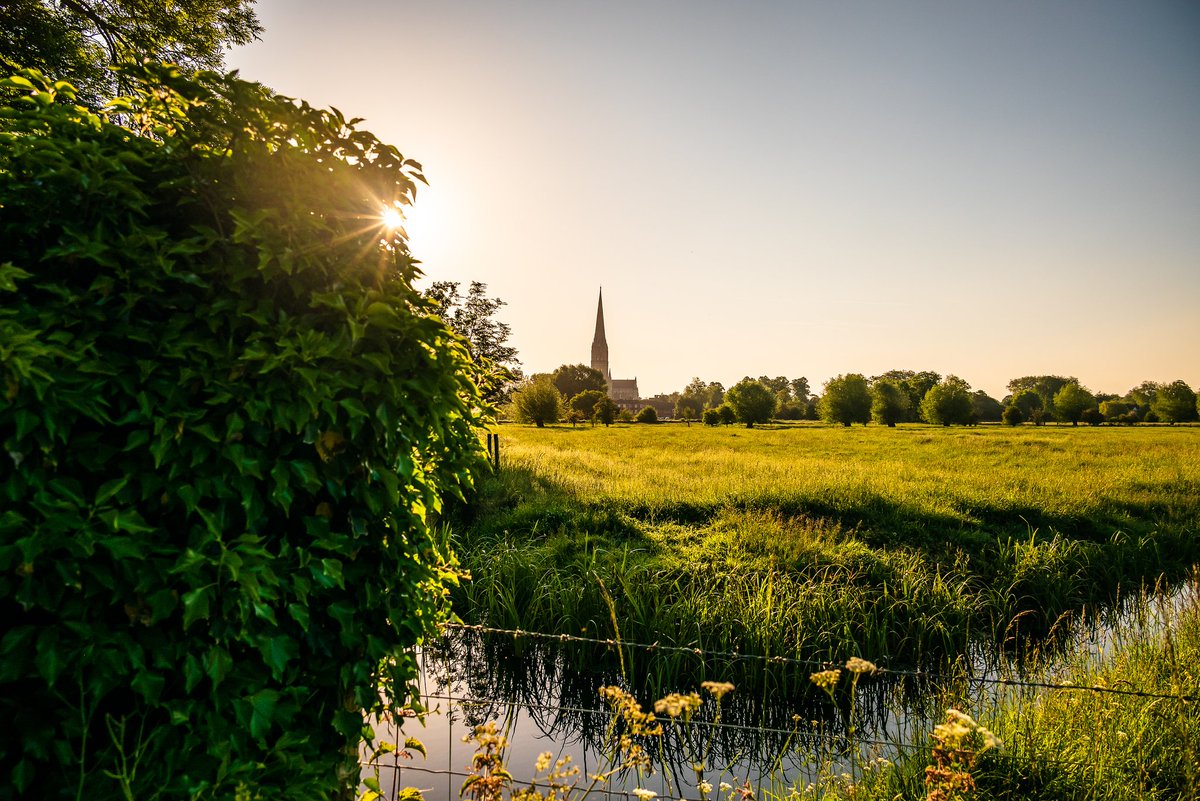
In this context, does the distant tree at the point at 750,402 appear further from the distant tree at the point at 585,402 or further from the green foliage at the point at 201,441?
the green foliage at the point at 201,441

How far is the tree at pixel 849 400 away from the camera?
60.1 m

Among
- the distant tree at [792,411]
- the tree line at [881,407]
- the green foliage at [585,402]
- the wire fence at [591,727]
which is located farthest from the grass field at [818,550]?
the distant tree at [792,411]

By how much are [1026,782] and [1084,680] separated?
2.36 metres

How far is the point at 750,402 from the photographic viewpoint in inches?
2250

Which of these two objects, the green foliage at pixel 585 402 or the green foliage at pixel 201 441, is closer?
the green foliage at pixel 201 441

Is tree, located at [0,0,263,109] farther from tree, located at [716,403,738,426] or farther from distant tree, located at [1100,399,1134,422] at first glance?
distant tree, located at [1100,399,1134,422]

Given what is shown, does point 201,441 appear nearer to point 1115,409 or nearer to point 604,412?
point 604,412

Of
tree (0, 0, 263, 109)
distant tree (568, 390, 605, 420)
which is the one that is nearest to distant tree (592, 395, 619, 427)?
distant tree (568, 390, 605, 420)

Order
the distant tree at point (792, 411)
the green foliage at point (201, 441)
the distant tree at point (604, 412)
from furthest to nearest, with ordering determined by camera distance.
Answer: the distant tree at point (792, 411)
the distant tree at point (604, 412)
the green foliage at point (201, 441)

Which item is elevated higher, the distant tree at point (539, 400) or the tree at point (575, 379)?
the tree at point (575, 379)

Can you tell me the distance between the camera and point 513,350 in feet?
58.2

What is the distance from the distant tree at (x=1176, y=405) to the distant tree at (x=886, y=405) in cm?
2941

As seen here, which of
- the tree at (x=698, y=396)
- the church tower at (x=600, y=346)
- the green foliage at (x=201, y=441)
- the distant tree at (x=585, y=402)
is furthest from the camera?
the church tower at (x=600, y=346)

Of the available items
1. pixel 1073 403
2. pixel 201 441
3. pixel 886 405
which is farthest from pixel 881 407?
pixel 201 441
